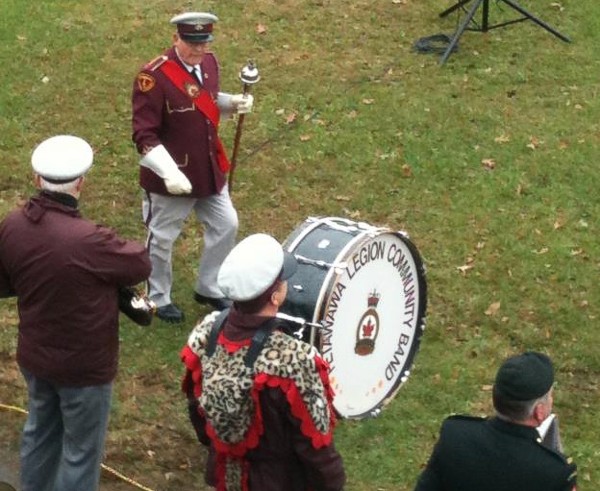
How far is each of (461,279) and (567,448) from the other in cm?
184

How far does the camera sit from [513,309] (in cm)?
800

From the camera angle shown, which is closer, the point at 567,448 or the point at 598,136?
the point at 567,448

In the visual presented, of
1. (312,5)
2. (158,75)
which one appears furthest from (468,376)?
(312,5)

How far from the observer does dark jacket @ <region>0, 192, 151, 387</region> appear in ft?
17.2

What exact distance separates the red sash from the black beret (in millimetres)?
3591

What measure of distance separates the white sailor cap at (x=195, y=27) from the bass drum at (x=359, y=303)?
5.20ft

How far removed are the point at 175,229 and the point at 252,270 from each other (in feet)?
9.91

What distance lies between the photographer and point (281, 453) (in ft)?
15.6

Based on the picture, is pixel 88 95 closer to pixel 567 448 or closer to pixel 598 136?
pixel 598 136

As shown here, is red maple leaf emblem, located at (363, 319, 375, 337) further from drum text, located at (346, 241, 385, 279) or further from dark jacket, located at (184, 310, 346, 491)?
dark jacket, located at (184, 310, 346, 491)

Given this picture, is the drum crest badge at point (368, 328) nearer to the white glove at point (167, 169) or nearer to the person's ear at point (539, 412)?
the white glove at point (167, 169)

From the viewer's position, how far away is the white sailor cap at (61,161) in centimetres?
529

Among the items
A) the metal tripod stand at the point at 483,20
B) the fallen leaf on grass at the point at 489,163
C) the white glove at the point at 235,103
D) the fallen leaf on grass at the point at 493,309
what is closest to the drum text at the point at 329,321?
the white glove at the point at 235,103

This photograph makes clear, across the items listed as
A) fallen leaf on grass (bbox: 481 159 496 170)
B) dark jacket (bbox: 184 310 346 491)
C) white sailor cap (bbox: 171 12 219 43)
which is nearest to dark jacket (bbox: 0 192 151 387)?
dark jacket (bbox: 184 310 346 491)
